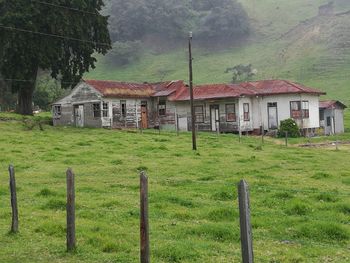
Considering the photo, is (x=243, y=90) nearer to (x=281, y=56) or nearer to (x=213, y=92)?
(x=213, y=92)

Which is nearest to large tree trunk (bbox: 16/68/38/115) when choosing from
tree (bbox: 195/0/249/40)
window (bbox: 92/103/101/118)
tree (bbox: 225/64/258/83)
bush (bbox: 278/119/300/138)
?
window (bbox: 92/103/101/118)

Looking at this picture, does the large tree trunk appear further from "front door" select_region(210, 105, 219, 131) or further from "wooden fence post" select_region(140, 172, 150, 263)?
"wooden fence post" select_region(140, 172, 150, 263)

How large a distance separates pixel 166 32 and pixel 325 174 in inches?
4422

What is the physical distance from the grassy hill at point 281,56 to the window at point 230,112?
31.7m

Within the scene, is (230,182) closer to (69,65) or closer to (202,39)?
(69,65)

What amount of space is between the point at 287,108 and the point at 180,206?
1476 inches

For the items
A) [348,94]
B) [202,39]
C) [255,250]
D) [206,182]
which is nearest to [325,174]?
[206,182]

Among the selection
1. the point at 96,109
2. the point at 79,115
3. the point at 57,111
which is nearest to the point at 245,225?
the point at 96,109

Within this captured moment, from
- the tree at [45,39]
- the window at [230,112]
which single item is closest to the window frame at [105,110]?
the tree at [45,39]

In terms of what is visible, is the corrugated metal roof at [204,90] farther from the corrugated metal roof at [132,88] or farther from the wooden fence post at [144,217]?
the wooden fence post at [144,217]

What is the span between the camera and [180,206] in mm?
15133

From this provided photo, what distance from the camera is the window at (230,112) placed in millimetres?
50875

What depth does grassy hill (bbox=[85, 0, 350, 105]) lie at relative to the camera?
310 feet

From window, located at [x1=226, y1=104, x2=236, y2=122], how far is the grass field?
2152cm
